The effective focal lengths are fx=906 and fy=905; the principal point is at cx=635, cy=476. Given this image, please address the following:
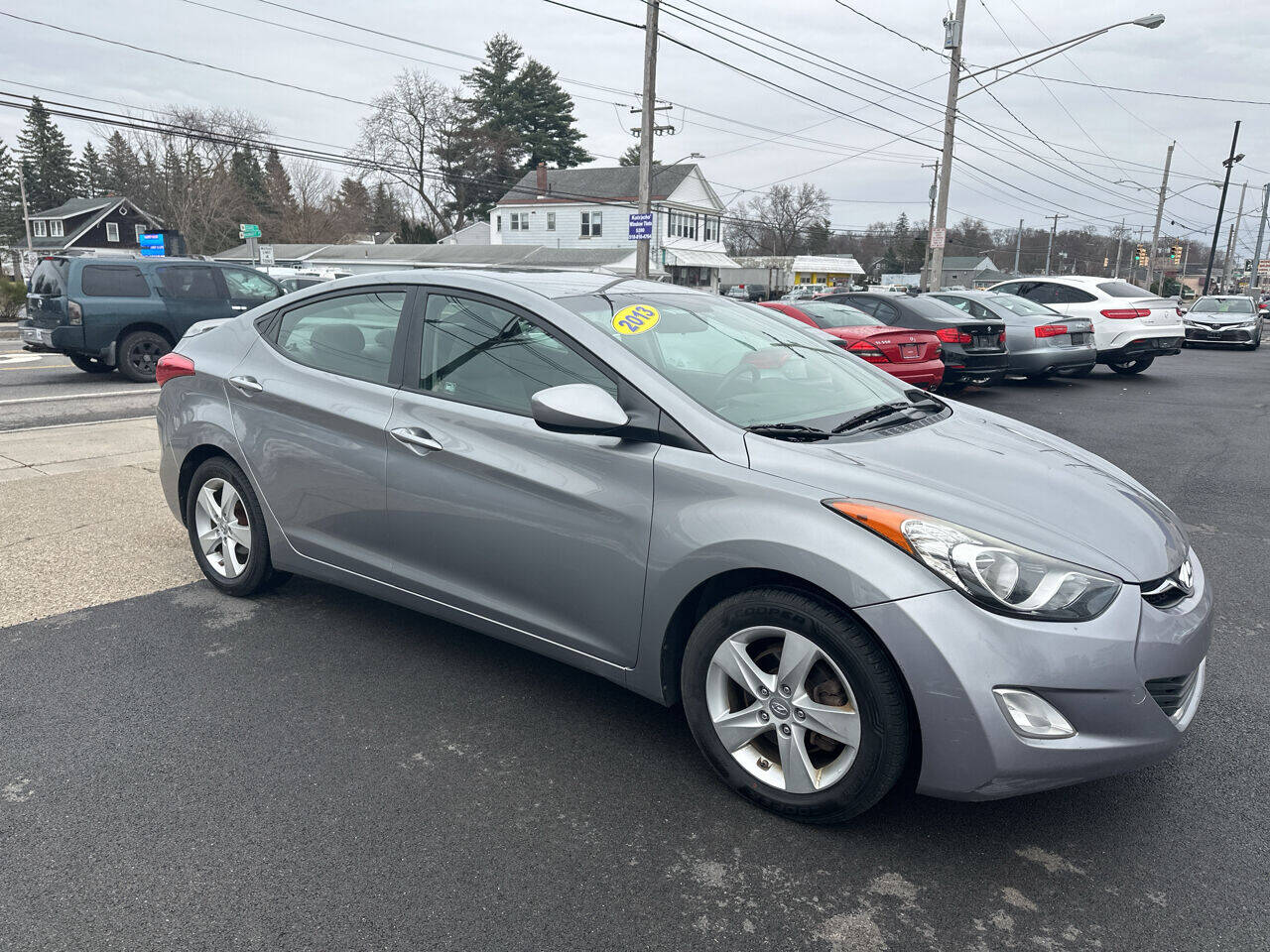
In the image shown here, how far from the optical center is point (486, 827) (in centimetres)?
265

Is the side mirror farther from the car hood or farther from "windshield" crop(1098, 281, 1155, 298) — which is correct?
"windshield" crop(1098, 281, 1155, 298)

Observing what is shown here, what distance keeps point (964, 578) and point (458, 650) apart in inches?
89.1

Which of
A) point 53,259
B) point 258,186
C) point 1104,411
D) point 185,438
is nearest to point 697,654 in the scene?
point 185,438

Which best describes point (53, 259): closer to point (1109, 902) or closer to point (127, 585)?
point (127, 585)

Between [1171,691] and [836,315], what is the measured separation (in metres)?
10.2

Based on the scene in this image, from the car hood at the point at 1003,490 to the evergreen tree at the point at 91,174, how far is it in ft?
361

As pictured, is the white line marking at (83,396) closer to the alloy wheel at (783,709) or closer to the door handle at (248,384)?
the door handle at (248,384)

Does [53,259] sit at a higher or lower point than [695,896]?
higher

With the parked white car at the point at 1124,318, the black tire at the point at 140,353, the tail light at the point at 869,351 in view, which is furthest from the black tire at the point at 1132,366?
the black tire at the point at 140,353

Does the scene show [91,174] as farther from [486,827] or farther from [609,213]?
[486,827]

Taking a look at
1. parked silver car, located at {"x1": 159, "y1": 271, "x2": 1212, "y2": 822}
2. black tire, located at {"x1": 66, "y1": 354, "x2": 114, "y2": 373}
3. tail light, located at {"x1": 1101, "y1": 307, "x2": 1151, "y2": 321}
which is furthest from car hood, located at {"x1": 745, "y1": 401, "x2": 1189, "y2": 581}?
tail light, located at {"x1": 1101, "y1": 307, "x2": 1151, "y2": 321}

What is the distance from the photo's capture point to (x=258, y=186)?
90812 millimetres

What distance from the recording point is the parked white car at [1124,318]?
15.5 m

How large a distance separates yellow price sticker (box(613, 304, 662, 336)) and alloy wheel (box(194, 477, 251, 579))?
2.07 m
